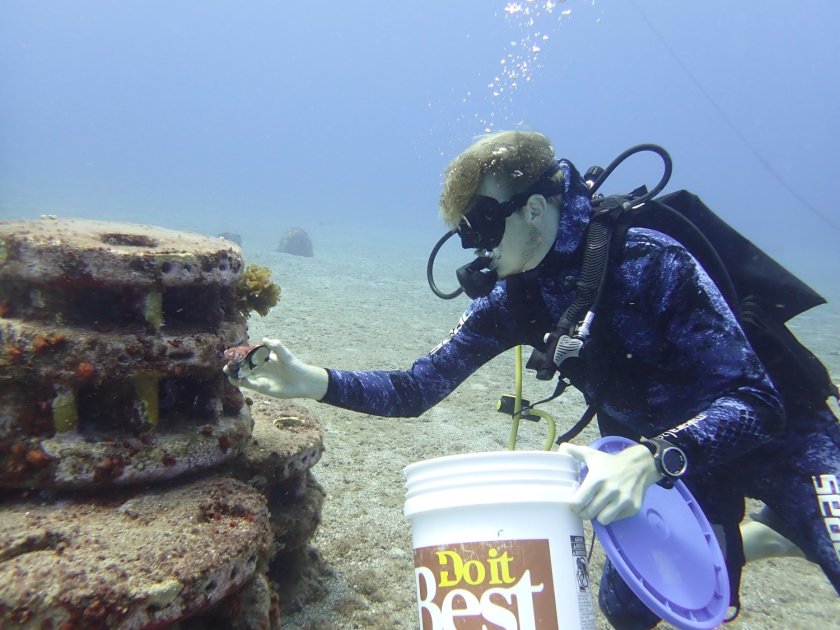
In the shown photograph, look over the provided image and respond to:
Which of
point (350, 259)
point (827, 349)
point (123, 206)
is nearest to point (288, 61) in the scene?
point (123, 206)

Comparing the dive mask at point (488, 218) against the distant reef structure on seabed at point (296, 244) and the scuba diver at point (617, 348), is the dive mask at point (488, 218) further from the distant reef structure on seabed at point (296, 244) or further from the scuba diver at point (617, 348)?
the distant reef structure on seabed at point (296, 244)

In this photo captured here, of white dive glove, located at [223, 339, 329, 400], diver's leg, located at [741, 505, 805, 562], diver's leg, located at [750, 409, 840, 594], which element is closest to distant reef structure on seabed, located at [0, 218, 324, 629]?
white dive glove, located at [223, 339, 329, 400]

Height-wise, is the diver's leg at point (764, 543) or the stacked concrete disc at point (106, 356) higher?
the stacked concrete disc at point (106, 356)

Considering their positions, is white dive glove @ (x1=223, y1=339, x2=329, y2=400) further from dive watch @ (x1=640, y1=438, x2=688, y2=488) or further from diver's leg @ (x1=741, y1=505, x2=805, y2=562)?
diver's leg @ (x1=741, y1=505, x2=805, y2=562)

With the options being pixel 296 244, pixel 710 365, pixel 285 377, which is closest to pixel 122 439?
pixel 285 377

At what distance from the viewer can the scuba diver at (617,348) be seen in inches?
91.1

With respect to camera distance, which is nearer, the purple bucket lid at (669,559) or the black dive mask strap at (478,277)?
the purple bucket lid at (669,559)

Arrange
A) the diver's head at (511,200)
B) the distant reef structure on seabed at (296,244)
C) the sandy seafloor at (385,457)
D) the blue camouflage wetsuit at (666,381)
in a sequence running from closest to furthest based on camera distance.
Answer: the blue camouflage wetsuit at (666,381), the diver's head at (511,200), the sandy seafloor at (385,457), the distant reef structure on seabed at (296,244)

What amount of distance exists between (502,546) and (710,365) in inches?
51.2

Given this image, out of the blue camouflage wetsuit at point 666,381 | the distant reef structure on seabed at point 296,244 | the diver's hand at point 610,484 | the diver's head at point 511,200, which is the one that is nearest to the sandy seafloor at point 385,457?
the blue camouflage wetsuit at point 666,381

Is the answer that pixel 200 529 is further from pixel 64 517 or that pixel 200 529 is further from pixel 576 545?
pixel 576 545

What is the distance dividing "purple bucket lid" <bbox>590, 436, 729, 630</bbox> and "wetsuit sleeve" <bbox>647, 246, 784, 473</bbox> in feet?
0.76

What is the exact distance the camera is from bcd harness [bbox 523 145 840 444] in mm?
2439

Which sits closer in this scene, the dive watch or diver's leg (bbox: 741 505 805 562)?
the dive watch
